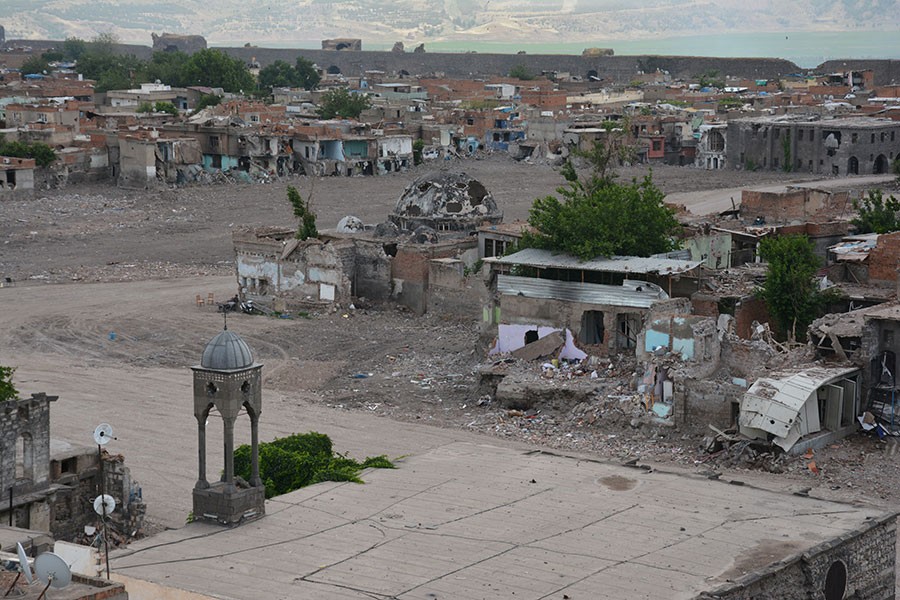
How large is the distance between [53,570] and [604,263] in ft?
62.2

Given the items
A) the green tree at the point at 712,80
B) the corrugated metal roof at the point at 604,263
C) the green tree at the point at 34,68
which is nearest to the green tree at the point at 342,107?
the green tree at the point at 712,80

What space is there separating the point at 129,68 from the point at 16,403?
329 ft

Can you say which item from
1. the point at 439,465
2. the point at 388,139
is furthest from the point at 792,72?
the point at 439,465

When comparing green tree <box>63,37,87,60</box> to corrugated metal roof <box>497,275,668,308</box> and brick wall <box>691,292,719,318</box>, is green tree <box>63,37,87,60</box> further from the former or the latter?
brick wall <box>691,292,719,318</box>

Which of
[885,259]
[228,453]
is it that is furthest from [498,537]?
[885,259]

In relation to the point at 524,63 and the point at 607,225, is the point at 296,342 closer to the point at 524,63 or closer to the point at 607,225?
the point at 607,225

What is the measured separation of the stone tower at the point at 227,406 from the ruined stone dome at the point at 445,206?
22.6 metres

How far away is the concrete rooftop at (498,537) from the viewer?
16469 mm

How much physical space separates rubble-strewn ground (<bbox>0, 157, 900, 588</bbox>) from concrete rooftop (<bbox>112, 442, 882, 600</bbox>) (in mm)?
2890

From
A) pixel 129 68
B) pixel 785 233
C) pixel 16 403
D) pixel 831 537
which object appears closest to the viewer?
pixel 831 537

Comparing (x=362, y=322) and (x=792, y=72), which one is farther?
(x=792, y=72)

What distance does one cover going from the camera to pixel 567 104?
95000 mm

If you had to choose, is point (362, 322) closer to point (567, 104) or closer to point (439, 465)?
point (439, 465)

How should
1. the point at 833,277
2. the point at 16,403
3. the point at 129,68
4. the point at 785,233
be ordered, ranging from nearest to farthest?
1. the point at 16,403
2. the point at 833,277
3. the point at 785,233
4. the point at 129,68
